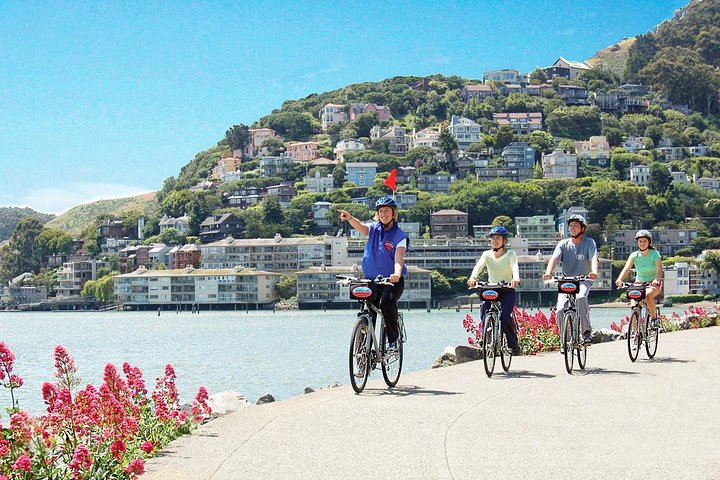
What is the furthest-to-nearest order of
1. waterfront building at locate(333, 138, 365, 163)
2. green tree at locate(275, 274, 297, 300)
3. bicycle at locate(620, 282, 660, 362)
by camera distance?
waterfront building at locate(333, 138, 365, 163)
green tree at locate(275, 274, 297, 300)
bicycle at locate(620, 282, 660, 362)

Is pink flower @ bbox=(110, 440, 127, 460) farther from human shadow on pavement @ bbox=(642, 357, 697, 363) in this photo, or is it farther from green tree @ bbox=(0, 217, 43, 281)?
green tree @ bbox=(0, 217, 43, 281)

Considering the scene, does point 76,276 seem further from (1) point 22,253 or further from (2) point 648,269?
(2) point 648,269

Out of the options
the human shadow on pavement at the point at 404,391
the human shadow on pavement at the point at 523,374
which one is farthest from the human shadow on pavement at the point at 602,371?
the human shadow on pavement at the point at 404,391

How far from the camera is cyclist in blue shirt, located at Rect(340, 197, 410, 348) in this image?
1076 centimetres

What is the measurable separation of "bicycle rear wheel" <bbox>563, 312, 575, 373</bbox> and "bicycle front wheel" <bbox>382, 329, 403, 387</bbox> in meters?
2.37

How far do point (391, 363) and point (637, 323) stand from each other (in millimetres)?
4736

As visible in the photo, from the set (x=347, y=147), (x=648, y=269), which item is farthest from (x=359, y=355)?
(x=347, y=147)

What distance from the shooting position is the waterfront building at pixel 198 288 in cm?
13462

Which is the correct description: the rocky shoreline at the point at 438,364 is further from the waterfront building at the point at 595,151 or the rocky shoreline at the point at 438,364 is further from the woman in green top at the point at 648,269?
the waterfront building at the point at 595,151

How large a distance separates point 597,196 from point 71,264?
254 feet

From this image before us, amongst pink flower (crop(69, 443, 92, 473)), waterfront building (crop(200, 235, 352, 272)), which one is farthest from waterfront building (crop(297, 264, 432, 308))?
pink flower (crop(69, 443, 92, 473))

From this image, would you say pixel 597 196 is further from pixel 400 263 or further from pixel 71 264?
pixel 400 263

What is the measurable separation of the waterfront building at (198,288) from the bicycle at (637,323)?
394 feet

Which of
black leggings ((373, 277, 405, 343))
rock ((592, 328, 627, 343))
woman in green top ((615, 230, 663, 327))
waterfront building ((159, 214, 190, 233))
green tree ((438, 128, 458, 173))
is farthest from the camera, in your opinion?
green tree ((438, 128, 458, 173))
